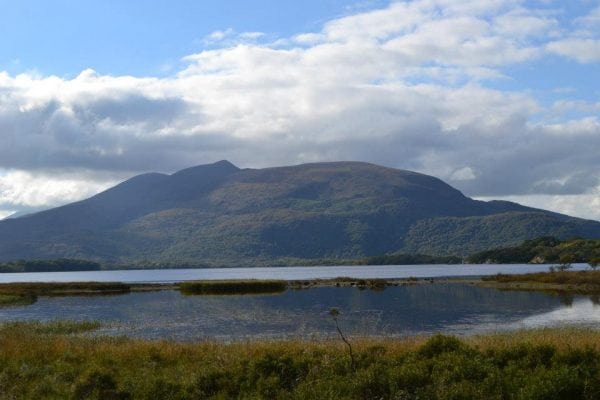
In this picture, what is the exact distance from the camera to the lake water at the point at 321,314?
1994 inches

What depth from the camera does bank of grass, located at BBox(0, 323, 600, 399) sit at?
21625 mm

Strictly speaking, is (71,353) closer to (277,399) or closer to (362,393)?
(277,399)

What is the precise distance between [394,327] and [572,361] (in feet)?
92.5

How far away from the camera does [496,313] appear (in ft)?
212

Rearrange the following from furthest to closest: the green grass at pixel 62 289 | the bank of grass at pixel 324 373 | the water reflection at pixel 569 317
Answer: the green grass at pixel 62 289
the water reflection at pixel 569 317
the bank of grass at pixel 324 373

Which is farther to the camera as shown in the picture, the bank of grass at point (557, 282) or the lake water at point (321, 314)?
the bank of grass at point (557, 282)

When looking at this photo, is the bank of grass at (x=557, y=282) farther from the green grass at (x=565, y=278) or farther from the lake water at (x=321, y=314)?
the lake water at (x=321, y=314)

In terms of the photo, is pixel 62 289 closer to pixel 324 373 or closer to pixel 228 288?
pixel 228 288

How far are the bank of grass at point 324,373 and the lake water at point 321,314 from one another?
1665 cm

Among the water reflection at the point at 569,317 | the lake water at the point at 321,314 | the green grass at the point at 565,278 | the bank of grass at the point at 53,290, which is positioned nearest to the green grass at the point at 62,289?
the bank of grass at the point at 53,290

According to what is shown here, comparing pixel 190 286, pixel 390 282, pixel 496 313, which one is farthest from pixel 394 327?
pixel 390 282

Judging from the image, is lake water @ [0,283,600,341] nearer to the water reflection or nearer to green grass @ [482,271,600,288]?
the water reflection

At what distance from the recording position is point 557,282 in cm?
10706

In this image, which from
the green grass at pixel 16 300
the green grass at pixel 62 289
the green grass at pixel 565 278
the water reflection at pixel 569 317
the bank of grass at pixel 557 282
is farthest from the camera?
the green grass at pixel 62 289
